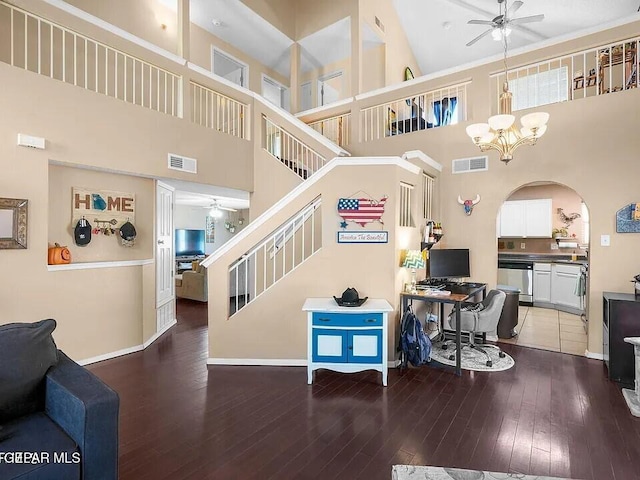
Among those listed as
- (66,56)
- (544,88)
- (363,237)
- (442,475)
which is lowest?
(442,475)

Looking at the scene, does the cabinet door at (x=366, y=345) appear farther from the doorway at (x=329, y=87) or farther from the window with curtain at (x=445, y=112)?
the doorway at (x=329, y=87)

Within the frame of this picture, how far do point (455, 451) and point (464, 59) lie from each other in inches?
358

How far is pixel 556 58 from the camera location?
15.0ft

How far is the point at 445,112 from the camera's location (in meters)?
5.94

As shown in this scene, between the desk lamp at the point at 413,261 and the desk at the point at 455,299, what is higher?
the desk lamp at the point at 413,261

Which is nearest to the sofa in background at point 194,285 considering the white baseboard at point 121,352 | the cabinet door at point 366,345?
the white baseboard at point 121,352

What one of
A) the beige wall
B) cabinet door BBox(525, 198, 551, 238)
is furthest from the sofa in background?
cabinet door BBox(525, 198, 551, 238)

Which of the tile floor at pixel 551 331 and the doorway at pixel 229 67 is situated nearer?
the tile floor at pixel 551 331

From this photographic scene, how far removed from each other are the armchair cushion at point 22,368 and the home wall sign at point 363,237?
2713 mm

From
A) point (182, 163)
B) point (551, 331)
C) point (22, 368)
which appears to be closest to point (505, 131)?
point (551, 331)

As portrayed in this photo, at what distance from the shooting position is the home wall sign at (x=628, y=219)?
397cm

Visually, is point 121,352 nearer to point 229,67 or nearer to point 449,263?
point 449,263

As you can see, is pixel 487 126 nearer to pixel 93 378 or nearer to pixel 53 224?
pixel 93 378

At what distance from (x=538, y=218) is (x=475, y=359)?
15.2 feet
